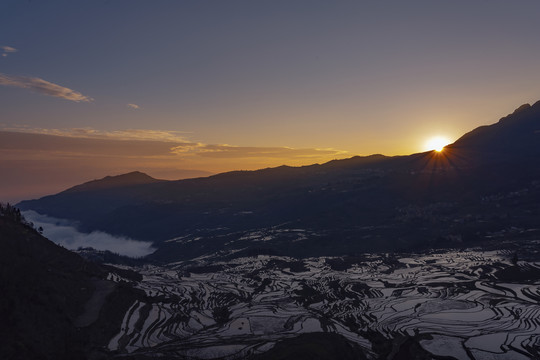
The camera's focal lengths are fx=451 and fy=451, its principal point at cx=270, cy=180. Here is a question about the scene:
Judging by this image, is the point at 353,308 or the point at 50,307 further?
the point at 353,308

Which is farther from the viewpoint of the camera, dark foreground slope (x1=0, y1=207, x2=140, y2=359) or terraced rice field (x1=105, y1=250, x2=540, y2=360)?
terraced rice field (x1=105, y1=250, x2=540, y2=360)

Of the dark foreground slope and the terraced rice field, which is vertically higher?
the dark foreground slope

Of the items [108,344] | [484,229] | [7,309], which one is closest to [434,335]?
[108,344]

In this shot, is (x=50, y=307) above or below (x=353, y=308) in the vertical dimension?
above

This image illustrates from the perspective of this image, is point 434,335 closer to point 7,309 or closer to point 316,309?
point 316,309

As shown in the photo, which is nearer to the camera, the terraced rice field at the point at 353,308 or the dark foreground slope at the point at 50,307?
the dark foreground slope at the point at 50,307
